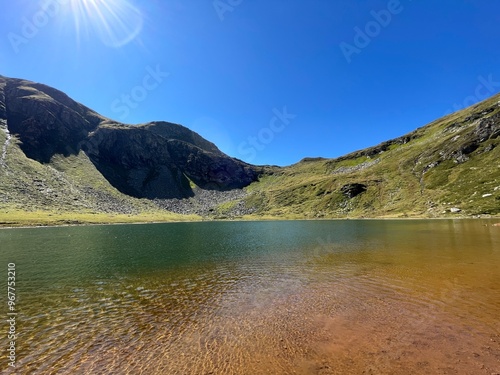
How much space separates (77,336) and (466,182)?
185 meters

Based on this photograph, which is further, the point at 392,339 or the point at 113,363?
the point at 392,339

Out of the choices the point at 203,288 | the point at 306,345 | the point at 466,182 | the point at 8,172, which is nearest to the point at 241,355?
the point at 306,345

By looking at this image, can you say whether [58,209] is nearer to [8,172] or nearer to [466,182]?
[8,172]

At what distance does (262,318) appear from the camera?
18.7 m

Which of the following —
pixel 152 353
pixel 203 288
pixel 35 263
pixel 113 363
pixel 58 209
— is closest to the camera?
pixel 113 363

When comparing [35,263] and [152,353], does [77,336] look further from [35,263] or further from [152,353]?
[35,263]

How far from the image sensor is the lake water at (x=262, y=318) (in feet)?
42.7

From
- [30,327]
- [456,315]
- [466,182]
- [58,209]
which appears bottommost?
[30,327]

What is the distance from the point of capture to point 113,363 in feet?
43.4

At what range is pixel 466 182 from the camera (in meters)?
150

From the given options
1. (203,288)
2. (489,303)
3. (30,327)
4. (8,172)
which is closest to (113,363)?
(30,327)

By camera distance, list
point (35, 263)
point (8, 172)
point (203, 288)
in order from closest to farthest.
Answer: point (203, 288), point (35, 263), point (8, 172)

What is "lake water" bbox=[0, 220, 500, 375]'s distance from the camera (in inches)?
512

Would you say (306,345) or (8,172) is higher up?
(8,172)
